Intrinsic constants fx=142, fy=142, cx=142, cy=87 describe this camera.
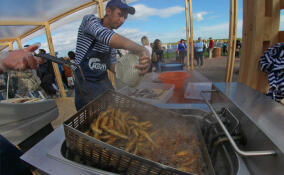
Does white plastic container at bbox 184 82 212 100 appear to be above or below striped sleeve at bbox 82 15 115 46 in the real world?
below

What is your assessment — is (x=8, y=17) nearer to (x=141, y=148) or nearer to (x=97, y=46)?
(x=97, y=46)

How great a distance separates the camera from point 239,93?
3.63 feet

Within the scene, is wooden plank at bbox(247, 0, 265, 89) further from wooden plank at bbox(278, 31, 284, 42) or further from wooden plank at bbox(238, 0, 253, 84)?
wooden plank at bbox(278, 31, 284, 42)

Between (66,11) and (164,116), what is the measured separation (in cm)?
495

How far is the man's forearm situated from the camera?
138cm

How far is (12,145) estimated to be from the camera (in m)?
1.03

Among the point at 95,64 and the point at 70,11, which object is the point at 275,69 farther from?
the point at 70,11

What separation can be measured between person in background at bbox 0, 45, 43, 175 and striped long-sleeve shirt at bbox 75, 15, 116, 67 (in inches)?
23.2

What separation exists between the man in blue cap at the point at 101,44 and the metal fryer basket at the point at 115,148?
0.36 meters

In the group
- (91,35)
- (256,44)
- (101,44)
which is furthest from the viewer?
(101,44)

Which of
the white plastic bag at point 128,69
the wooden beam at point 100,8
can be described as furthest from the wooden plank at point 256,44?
the wooden beam at point 100,8

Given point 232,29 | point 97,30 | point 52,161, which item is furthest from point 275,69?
point 232,29

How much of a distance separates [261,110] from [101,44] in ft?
5.78

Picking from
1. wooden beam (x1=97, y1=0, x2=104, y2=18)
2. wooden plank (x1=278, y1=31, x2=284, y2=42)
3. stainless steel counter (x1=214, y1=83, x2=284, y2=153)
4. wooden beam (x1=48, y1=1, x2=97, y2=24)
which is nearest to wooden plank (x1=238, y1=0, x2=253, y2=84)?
wooden plank (x1=278, y1=31, x2=284, y2=42)
